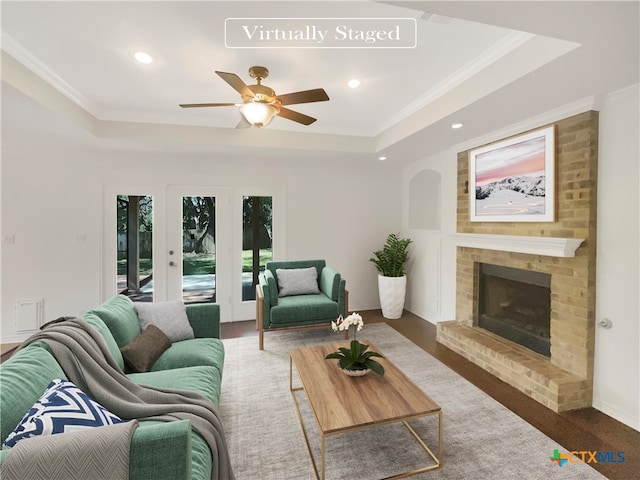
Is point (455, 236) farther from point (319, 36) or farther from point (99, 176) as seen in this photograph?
point (99, 176)

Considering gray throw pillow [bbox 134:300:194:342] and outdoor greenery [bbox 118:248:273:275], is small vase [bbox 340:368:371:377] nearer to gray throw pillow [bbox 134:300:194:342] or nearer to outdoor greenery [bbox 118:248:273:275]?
gray throw pillow [bbox 134:300:194:342]

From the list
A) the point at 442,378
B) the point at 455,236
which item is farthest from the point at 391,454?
the point at 455,236

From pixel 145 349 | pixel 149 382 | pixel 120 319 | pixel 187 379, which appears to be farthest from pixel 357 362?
pixel 120 319

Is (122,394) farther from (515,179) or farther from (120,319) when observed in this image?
(515,179)

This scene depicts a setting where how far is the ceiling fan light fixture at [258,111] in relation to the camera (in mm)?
2449

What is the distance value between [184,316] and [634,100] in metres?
3.90

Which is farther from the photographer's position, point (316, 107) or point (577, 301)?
point (316, 107)

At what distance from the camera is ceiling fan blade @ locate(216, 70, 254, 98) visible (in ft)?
6.73

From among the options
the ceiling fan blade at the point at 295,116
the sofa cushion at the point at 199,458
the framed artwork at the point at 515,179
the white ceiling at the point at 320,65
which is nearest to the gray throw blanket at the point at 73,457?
the sofa cushion at the point at 199,458

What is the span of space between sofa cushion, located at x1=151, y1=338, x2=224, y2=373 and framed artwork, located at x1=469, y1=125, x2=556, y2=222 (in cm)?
308

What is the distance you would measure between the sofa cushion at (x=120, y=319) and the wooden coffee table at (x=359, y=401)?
4.18 ft

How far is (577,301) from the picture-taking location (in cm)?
262

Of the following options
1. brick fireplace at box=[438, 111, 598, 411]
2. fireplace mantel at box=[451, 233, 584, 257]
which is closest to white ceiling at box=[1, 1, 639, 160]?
brick fireplace at box=[438, 111, 598, 411]

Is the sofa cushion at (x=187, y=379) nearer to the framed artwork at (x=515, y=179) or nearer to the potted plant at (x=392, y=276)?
the framed artwork at (x=515, y=179)
